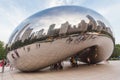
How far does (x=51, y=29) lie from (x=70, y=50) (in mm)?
2025

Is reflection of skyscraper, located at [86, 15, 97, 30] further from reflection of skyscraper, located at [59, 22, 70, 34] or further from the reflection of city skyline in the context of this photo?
reflection of skyscraper, located at [59, 22, 70, 34]

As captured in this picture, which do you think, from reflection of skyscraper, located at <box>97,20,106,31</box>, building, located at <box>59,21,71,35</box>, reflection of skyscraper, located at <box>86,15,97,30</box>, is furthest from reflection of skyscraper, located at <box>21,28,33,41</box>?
reflection of skyscraper, located at <box>97,20,106,31</box>

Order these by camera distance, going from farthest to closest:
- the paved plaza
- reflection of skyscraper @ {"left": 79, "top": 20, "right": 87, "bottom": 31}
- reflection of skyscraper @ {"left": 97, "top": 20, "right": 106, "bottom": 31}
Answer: reflection of skyscraper @ {"left": 97, "top": 20, "right": 106, "bottom": 31}
reflection of skyscraper @ {"left": 79, "top": 20, "right": 87, "bottom": 31}
the paved plaza

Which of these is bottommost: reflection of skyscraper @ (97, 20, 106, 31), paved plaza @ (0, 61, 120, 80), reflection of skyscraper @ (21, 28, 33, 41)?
paved plaza @ (0, 61, 120, 80)

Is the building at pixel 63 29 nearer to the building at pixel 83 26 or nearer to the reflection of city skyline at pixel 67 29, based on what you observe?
the reflection of city skyline at pixel 67 29

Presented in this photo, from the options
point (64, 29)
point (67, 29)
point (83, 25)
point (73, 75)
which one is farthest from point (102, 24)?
point (73, 75)

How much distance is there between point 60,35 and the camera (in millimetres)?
15602

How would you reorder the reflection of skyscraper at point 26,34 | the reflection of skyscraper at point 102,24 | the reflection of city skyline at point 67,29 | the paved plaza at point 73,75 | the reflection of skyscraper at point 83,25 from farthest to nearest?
the reflection of skyscraper at point 102,24 < the reflection of skyscraper at point 26,34 < the reflection of skyscraper at point 83,25 < the reflection of city skyline at point 67,29 < the paved plaza at point 73,75

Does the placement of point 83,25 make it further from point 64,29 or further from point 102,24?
point 102,24

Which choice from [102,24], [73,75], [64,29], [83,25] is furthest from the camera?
[102,24]

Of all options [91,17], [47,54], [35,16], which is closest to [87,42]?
[91,17]

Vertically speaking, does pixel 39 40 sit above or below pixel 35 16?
below

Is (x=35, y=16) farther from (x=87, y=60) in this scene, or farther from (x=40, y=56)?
(x=87, y=60)

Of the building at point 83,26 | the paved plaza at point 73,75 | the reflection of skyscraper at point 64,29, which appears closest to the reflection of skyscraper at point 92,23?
the building at point 83,26
